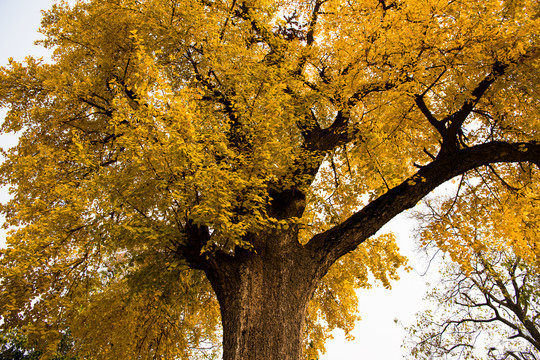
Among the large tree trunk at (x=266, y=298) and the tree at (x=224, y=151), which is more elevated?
the tree at (x=224, y=151)

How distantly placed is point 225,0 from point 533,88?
6.33 meters

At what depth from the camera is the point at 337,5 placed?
6816 mm

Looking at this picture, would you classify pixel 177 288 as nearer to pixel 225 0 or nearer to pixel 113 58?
pixel 113 58

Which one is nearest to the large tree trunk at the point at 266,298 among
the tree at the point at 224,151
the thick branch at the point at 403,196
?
the tree at the point at 224,151

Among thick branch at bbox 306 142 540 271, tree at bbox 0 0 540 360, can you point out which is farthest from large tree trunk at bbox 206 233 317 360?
thick branch at bbox 306 142 540 271

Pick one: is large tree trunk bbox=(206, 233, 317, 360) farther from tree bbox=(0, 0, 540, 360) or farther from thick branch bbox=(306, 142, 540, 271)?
thick branch bbox=(306, 142, 540, 271)

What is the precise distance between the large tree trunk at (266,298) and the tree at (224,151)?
0.02 metres

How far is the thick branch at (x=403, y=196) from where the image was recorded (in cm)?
445

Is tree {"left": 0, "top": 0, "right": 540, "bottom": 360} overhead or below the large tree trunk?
overhead

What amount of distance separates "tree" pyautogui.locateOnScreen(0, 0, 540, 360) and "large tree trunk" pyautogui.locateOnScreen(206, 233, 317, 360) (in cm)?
2

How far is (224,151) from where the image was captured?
3752 mm

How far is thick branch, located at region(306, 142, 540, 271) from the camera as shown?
175 inches

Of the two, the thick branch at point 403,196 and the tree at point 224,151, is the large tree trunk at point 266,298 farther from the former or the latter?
the thick branch at point 403,196

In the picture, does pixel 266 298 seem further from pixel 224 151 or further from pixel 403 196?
pixel 403 196
